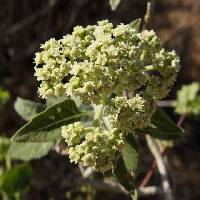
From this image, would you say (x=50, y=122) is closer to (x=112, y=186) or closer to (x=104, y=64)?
(x=104, y=64)

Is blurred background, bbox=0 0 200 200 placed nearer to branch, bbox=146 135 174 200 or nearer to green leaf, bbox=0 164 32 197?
green leaf, bbox=0 164 32 197

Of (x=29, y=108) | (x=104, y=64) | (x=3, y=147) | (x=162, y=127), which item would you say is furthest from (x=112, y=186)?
(x=104, y=64)

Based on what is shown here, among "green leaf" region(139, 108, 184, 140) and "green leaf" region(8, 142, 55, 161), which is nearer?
"green leaf" region(139, 108, 184, 140)

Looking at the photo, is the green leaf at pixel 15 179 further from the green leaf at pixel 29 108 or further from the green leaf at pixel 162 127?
the green leaf at pixel 162 127

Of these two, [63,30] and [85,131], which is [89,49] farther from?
[63,30]

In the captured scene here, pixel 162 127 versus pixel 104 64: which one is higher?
pixel 104 64

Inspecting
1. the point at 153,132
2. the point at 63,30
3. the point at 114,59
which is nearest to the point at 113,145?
the point at 114,59

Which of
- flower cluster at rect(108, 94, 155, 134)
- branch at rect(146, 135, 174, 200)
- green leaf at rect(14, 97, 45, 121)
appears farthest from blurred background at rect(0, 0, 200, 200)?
flower cluster at rect(108, 94, 155, 134)

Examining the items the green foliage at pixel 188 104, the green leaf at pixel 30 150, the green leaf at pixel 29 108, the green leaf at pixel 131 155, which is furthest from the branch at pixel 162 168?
the green leaf at pixel 29 108
